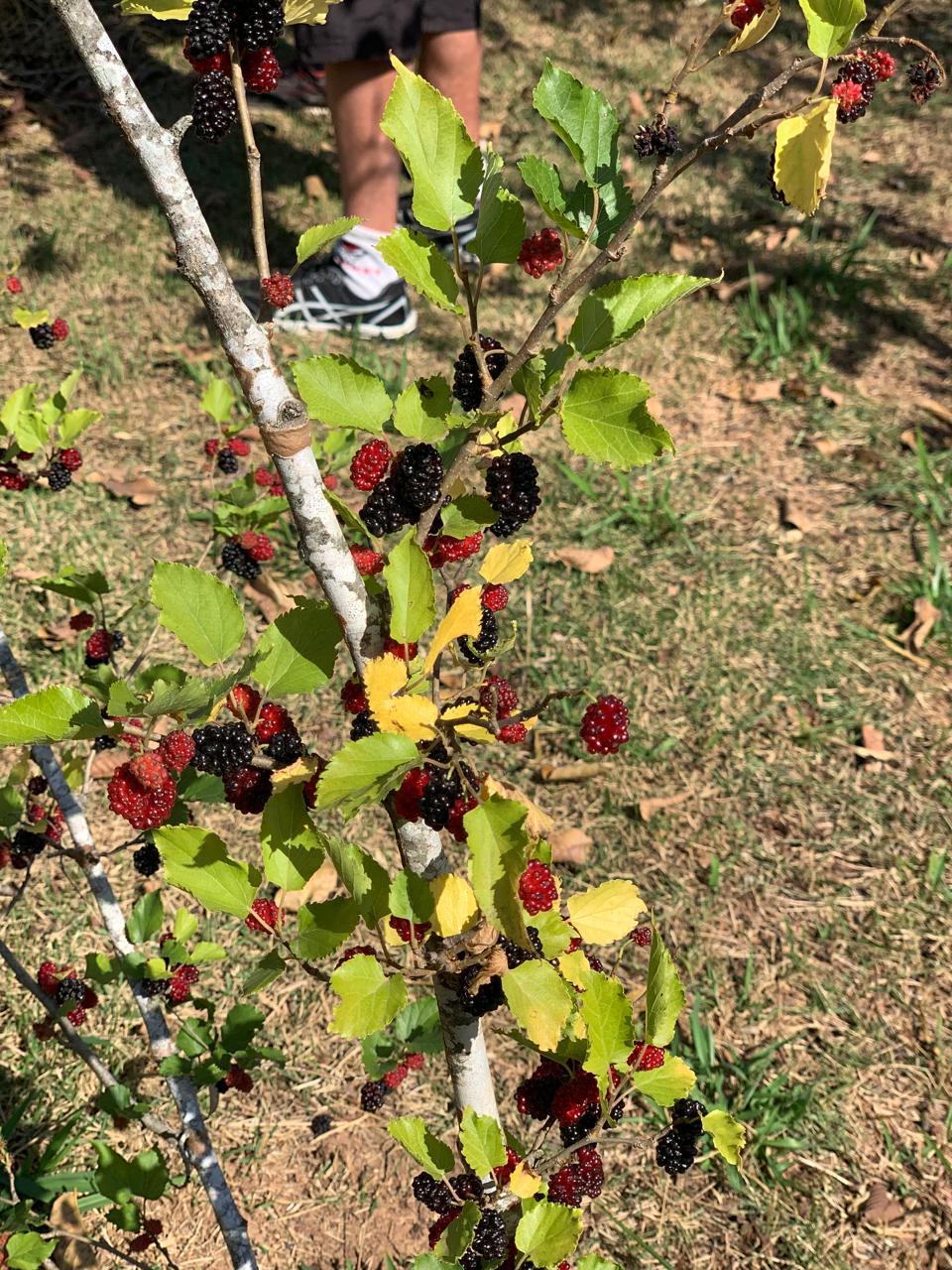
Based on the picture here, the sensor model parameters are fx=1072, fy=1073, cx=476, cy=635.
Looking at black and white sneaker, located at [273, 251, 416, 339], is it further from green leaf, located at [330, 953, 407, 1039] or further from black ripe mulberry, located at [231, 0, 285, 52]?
green leaf, located at [330, 953, 407, 1039]

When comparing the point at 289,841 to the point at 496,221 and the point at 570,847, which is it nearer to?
the point at 496,221

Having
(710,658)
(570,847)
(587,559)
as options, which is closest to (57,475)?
(570,847)

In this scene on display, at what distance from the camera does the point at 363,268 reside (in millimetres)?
4051

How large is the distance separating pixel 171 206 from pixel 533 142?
4.59 meters

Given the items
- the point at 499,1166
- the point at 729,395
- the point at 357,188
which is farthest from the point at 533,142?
the point at 499,1166

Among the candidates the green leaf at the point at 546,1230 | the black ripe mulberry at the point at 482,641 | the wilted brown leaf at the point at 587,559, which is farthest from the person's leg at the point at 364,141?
the green leaf at the point at 546,1230

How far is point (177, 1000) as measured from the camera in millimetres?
1630

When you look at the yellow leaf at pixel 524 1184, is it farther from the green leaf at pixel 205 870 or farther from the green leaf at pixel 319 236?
the green leaf at pixel 319 236

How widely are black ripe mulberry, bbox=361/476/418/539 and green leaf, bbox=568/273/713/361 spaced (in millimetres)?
231

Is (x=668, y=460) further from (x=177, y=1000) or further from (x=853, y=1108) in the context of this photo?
(x=177, y=1000)

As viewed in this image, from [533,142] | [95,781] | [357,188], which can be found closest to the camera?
[95,781]

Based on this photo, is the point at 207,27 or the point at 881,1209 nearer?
the point at 207,27

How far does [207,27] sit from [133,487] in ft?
8.76

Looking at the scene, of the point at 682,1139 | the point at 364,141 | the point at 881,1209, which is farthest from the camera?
the point at 364,141
